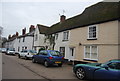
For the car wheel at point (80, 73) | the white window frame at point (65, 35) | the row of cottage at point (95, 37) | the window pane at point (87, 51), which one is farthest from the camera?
the white window frame at point (65, 35)

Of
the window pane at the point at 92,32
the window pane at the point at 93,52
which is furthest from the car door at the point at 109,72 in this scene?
the window pane at the point at 92,32

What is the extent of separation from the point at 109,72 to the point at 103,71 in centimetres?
35

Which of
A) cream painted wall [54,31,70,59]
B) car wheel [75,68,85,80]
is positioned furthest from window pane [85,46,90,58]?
car wheel [75,68,85,80]

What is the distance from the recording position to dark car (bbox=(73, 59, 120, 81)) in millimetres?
6078

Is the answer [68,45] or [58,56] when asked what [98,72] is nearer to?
[58,56]

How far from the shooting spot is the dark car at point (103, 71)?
19.9 ft

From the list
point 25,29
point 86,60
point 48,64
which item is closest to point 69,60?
point 86,60

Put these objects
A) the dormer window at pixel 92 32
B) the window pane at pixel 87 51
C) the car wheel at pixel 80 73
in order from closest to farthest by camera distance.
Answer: the car wheel at pixel 80 73 → the dormer window at pixel 92 32 → the window pane at pixel 87 51

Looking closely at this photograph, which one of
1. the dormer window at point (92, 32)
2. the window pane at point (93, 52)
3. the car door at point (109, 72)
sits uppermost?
the dormer window at point (92, 32)

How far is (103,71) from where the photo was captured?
21.2ft

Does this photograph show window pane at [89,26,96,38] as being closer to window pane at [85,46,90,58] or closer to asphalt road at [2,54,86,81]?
window pane at [85,46,90,58]

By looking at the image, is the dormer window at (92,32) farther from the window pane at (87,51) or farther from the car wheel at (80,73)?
the car wheel at (80,73)

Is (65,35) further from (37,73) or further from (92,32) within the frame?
(37,73)

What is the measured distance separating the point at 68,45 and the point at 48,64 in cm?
563
